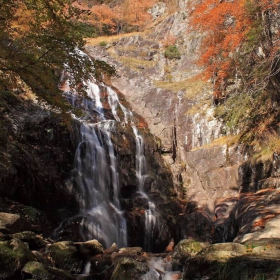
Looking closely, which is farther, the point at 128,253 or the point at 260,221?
the point at 128,253

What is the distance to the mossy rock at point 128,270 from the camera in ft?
20.8

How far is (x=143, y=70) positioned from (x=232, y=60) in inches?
525

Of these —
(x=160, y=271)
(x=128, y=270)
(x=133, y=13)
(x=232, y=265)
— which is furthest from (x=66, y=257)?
(x=133, y=13)

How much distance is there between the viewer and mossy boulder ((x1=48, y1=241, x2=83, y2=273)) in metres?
7.77

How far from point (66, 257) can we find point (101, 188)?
6837 millimetres

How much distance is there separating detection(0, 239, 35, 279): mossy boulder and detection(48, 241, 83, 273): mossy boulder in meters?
1.40

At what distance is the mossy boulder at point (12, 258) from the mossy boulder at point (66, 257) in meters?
1.40

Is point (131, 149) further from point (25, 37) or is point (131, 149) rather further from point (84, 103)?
point (25, 37)

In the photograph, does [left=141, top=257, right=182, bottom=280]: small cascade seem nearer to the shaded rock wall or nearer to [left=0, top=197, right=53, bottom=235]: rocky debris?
[left=0, top=197, right=53, bottom=235]: rocky debris

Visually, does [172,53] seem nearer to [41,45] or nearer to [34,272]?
[41,45]

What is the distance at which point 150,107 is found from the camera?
2431cm

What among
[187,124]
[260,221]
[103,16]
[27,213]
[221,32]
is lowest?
[260,221]

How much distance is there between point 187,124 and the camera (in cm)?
2159

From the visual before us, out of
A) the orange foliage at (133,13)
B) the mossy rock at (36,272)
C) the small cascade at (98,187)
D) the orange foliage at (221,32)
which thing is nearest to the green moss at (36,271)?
the mossy rock at (36,272)
